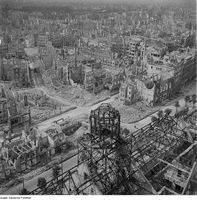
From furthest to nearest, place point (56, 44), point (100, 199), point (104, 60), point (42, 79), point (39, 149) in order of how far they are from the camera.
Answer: point (56, 44) < point (104, 60) < point (42, 79) < point (39, 149) < point (100, 199)

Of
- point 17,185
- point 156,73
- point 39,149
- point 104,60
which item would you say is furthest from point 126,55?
point 17,185

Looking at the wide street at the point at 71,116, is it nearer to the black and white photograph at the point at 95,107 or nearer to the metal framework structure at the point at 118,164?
the black and white photograph at the point at 95,107

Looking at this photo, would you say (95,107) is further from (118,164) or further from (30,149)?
(118,164)

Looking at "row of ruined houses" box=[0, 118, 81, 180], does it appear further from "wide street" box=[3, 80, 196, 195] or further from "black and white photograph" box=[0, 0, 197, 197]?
"wide street" box=[3, 80, 196, 195]

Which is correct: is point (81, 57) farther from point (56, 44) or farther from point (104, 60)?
point (56, 44)

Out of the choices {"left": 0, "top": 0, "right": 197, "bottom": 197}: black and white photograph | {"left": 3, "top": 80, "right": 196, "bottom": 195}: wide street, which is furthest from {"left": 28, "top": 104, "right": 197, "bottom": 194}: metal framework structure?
{"left": 3, "top": 80, "right": 196, "bottom": 195}: wide street

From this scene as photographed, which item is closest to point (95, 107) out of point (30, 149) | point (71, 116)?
point (71, 116)
